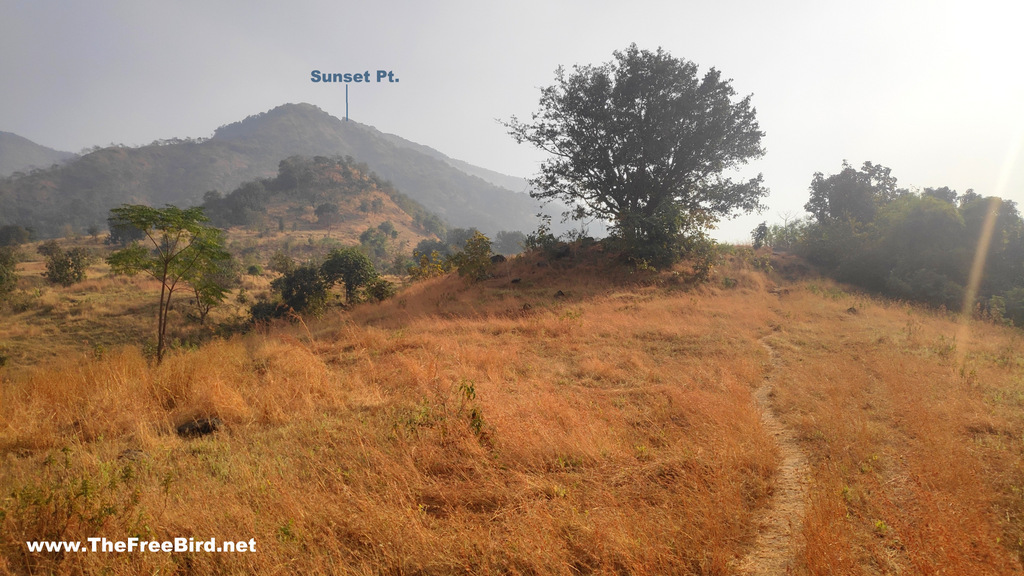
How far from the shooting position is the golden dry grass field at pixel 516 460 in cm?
306

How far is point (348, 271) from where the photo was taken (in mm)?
22859

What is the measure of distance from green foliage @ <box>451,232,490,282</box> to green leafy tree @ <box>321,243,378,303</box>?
573 centimetres

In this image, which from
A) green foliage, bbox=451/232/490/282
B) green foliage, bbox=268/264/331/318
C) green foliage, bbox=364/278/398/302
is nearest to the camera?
green foliage, bbox=451/232/490/282

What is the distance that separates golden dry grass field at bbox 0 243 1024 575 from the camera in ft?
10.0

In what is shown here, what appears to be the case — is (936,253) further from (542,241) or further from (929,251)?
(542,241)

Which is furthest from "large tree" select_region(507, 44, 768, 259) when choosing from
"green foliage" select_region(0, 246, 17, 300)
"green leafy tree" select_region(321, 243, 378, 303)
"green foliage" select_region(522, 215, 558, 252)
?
"green foliage" select_region(0, 246, 17, 300)

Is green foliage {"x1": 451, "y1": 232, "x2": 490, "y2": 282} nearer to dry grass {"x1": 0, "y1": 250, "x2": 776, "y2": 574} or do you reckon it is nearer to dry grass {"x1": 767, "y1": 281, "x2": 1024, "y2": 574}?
dry grass {"x1": 0, "y1": 250, "x2": 776, "y2": 574}

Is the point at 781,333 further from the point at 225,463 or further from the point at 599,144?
the point at 599,144

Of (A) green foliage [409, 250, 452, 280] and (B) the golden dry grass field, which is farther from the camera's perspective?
(A) green foliage [409, 250, 452, 280]

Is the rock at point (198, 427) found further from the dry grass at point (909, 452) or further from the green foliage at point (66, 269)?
the green foliage at point (66, 269)

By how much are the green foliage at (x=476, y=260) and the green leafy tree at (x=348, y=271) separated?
573cm

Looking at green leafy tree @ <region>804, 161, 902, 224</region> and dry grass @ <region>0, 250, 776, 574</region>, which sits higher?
green leafy tree @ <region>804, 161, 902, 224</region>

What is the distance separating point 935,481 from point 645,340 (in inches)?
→ 270

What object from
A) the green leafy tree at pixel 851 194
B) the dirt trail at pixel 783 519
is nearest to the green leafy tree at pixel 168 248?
the dirt trail at pixel 783 519
